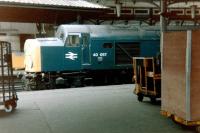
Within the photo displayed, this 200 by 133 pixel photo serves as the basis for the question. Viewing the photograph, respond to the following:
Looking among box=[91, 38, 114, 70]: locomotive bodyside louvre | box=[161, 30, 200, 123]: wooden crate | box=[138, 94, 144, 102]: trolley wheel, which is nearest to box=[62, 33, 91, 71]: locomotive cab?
box=[91, 38, 114, 70]: locomotive bodyside louvre

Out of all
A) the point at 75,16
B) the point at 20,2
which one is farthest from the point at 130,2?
the point at 20,2

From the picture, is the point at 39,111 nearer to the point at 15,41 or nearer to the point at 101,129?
the point at 101,129

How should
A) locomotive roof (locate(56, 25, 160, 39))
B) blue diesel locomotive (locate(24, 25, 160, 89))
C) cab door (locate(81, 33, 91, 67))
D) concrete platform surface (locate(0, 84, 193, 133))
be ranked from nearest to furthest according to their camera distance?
concrete platform surface (locate(0, 84, 193, 133)) → blue diesel locomotive (locate(24, 25, 160, 89)) → cab door (locate(81, 33, 91, 67)) → locomotive roof (locate(56, 25, 160, 39))

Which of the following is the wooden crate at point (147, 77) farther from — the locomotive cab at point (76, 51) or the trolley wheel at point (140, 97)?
the locomotive cab at point (76, 51)

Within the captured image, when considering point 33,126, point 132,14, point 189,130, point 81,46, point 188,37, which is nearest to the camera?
point 188,37

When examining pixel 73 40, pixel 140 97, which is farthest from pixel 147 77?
pixel 73 40

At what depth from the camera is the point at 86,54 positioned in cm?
1442

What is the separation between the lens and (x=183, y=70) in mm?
5516

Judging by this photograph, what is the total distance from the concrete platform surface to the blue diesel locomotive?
423cm

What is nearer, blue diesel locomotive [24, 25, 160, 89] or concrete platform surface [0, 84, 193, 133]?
concrete platform surface [0, 84, 193, 133]

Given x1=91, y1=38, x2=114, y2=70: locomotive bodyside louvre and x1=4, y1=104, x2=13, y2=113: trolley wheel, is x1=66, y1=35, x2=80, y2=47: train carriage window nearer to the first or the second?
x1=91, y1=38, x2=114, y2=70: locomotive bodyside louvre

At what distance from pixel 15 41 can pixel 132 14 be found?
27.6 feet

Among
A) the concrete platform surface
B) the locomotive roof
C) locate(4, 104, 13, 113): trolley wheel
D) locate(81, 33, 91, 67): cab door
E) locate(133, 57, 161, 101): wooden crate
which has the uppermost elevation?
the locomotive roof

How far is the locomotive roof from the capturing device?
47.9 ft
